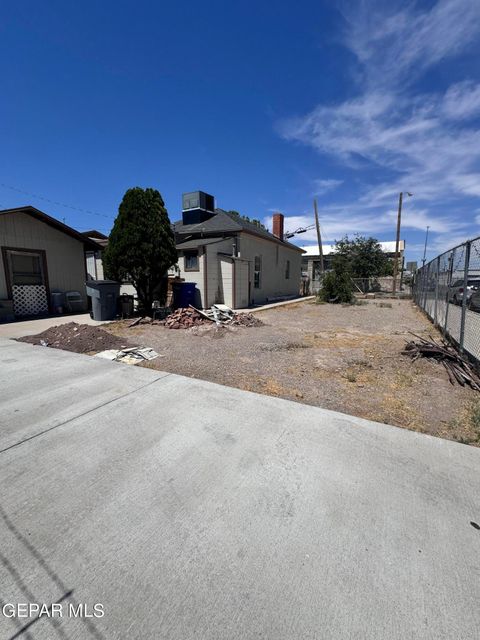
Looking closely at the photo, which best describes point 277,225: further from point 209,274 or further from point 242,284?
point 209,274

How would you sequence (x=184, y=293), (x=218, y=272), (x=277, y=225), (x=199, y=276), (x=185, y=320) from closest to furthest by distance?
(x=185, y=320)
(x=184, y=293)
(x=199, y=276)
(x=218, y=272)
(x=277, y=225)

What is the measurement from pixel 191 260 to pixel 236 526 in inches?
503

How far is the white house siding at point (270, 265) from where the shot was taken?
15798 mm

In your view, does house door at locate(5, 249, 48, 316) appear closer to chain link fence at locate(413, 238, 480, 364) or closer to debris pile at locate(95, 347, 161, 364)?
debris pile at locate(95, 347, 161, 364)

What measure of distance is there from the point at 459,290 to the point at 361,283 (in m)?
20.9

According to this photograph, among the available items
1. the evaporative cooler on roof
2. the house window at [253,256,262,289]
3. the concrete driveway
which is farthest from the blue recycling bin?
the concrete driveway

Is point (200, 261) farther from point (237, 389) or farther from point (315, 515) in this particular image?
point (315, 515)

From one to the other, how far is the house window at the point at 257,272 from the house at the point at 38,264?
7869 millimetres

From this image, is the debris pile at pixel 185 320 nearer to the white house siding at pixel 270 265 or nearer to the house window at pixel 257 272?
the white house siding at pixel 270 265

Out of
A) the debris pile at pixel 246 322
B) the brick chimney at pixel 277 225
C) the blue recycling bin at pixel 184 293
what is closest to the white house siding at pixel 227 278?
the blue recycling bin at pixel 184 293

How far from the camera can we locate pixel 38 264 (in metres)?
11.5

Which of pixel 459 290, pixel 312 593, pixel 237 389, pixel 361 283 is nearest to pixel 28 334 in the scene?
pixel 237 389

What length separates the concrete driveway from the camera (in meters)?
1.39

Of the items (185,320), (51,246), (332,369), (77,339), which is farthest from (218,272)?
(332,369)
